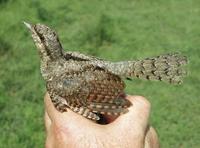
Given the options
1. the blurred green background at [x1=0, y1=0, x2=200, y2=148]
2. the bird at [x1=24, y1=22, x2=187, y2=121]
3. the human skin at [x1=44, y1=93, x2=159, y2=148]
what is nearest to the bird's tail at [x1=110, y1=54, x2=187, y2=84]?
the bird at [x1=24, y1=22, x2=187, y2=121]

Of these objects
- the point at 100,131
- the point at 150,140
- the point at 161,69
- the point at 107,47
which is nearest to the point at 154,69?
the point at 161,69

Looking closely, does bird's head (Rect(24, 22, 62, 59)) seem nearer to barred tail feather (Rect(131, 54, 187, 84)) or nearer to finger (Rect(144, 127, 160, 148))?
barred tail feather (Rect(131, 54, 187, 84))

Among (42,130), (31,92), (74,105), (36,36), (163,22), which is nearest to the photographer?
(74,105)

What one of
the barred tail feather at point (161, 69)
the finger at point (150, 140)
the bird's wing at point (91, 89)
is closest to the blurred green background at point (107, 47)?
the barred tail feather at point (161, 69)

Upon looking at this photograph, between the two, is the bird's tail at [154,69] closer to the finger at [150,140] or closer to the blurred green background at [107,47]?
the finger at [150,140]

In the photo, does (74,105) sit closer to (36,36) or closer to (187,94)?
(36,36)

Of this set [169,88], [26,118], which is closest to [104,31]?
[169,88]
